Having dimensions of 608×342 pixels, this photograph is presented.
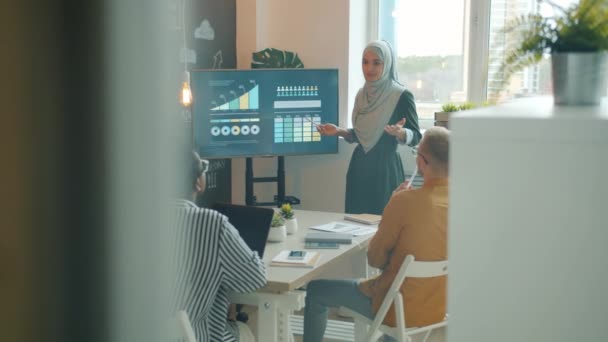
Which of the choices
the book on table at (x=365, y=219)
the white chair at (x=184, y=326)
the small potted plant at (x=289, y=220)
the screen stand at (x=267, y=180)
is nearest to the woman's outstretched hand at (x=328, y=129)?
the screen stand at (x=267, y=180)

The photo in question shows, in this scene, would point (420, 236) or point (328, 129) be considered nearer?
point (420, 236)

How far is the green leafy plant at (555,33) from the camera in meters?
1.17

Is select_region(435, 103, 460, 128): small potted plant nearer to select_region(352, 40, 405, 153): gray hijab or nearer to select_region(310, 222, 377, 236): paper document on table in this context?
select_region(352, 40, 405, 153): gray hijab

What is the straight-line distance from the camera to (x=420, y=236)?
7.92 feet

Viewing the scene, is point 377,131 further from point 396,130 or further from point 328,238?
point 328,238

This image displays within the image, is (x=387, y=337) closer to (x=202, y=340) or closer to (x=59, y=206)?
(x=202, y=340)

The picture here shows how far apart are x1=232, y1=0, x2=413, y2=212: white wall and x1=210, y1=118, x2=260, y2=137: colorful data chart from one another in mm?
502

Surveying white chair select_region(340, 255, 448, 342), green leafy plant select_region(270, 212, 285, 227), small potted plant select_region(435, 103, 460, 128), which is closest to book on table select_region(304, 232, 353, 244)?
green leafy plant select_region(270, 212, 285, 227)

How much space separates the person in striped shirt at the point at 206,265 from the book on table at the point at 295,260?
236mm

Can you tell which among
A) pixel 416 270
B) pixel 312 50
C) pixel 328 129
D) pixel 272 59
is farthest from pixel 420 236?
pixel 312 50

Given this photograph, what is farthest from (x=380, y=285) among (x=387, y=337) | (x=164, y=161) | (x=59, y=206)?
(x=59, y=206)

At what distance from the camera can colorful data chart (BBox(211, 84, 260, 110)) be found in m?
3.95

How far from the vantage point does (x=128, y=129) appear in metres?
1.53

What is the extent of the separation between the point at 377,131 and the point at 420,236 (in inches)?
59.9
